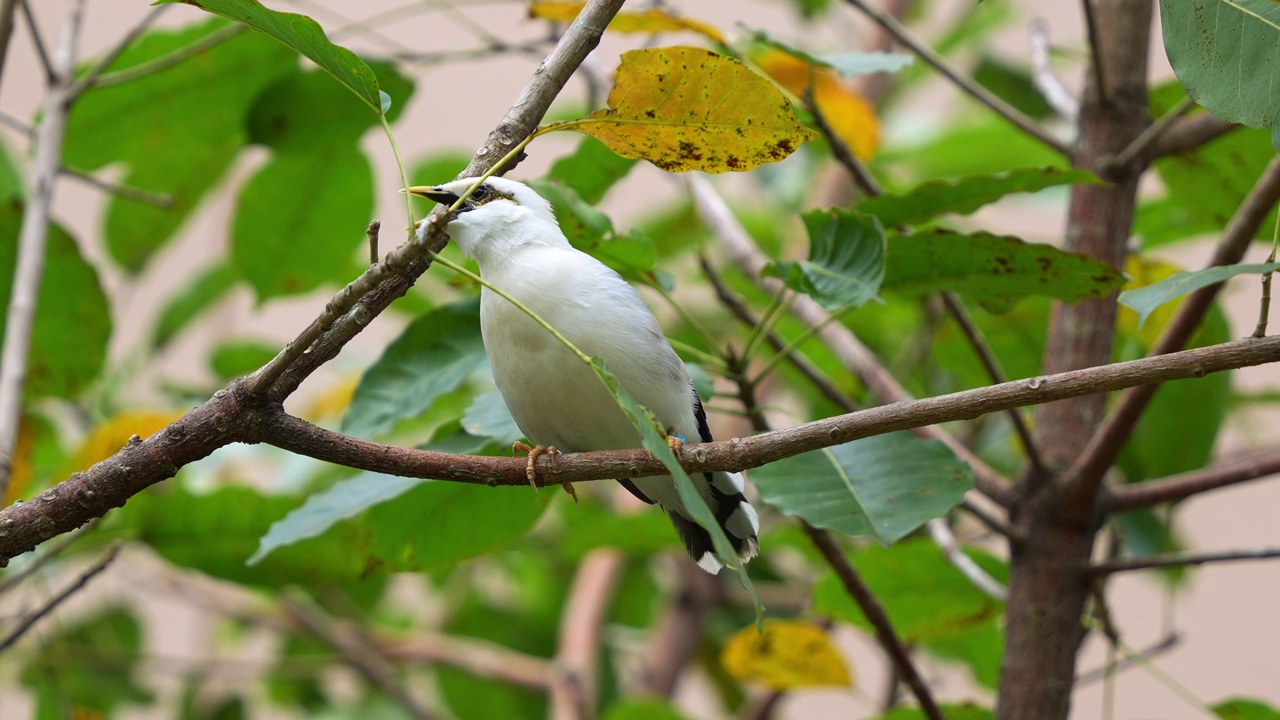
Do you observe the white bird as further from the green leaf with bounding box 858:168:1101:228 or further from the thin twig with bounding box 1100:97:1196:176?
the thin twig with bounding box 1100:97:1196:176

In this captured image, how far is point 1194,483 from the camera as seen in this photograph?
1.64 meters

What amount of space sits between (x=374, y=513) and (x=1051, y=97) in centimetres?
141

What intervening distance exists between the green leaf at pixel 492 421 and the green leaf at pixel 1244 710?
117 centimetres

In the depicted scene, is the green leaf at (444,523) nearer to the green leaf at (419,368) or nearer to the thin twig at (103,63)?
the green leaf at (419,368)

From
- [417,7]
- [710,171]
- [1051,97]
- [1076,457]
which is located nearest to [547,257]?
[710,171]

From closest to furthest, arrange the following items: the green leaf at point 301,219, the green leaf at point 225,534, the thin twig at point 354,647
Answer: the green leaf at point 225,534 < the green leaf at point 301,219 < the thin twig at point 354,647

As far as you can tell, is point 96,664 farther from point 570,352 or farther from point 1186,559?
point 1186,559

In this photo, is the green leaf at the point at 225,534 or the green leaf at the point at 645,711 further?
the green leaf at the point at 645,711

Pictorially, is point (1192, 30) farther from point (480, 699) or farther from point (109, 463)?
point (480, 699)

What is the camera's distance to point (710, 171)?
1146mm

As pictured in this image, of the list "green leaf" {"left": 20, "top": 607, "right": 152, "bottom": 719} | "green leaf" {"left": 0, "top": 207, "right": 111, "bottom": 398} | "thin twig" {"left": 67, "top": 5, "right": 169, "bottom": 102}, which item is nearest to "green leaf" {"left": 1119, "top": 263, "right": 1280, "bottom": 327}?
"thin twig" {"left": 67, "top": 5, "right": 169, "bottom": 102}

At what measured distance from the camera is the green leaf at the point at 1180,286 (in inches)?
42.3

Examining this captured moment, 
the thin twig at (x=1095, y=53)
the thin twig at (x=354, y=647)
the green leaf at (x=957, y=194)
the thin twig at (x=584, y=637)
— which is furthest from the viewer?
the thin twig at (x=354, y=647)

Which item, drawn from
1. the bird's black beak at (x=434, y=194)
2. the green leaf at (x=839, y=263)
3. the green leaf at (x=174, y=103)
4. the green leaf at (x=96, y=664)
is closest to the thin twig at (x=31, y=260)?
the green leaf at (x=174, y=103)
